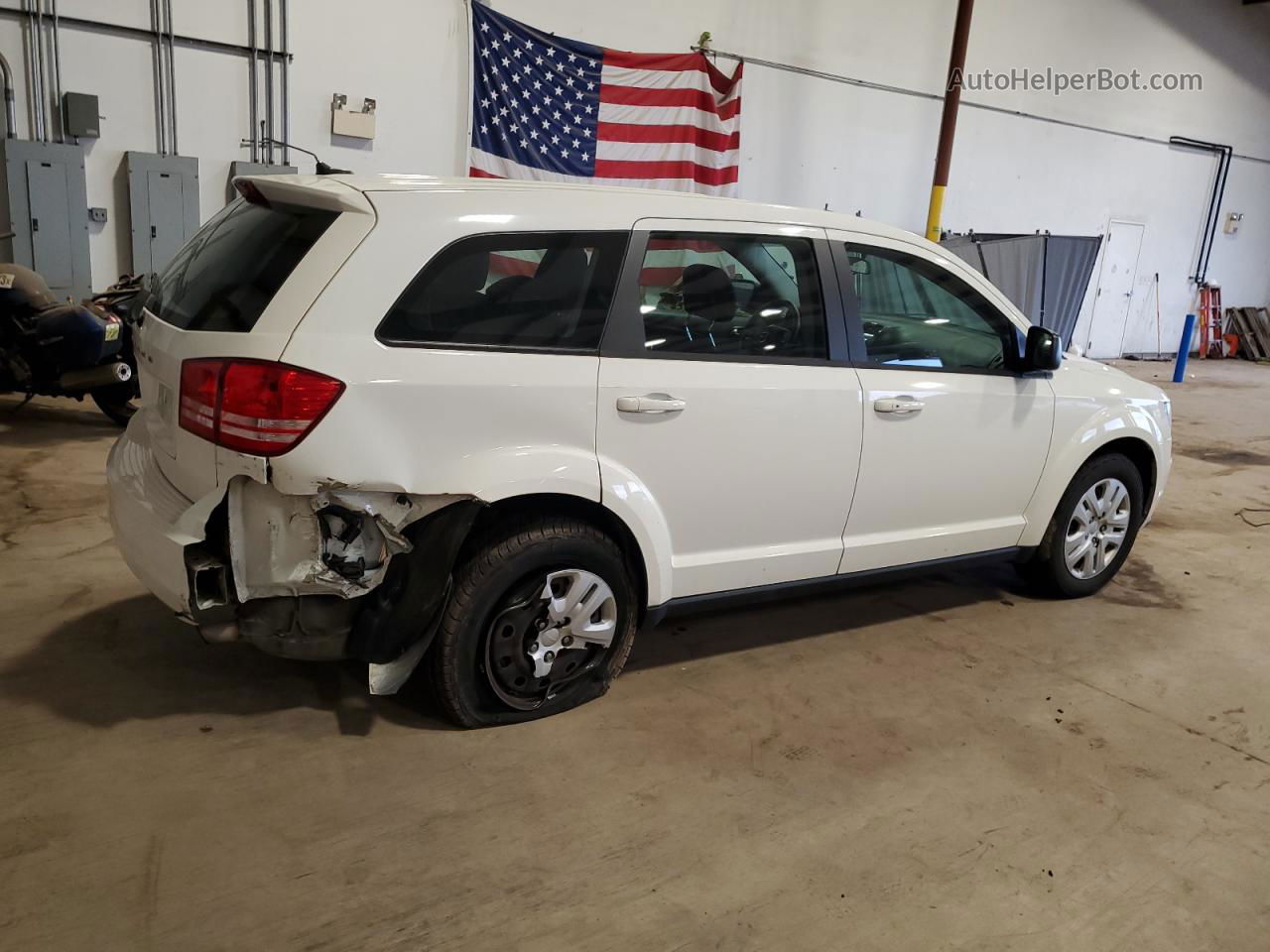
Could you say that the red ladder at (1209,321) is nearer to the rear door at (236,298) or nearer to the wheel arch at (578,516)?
the wheel arch at (578,516)

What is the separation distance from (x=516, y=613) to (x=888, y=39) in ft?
35.2

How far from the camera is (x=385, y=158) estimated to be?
330 inches

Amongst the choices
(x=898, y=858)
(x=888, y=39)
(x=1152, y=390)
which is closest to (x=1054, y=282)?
(x=888, y=39)

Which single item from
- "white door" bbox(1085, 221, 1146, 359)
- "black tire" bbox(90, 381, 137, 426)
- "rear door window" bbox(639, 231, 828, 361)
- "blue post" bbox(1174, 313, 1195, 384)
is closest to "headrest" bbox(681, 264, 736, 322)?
"rear door window" bbox(639, 231, 828, 361)

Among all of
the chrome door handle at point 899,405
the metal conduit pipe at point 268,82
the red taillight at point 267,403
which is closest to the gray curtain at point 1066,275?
the metal conduit pipe at point 268,82

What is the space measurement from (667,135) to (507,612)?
7875 millimetres

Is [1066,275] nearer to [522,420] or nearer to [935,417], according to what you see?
[935,417]

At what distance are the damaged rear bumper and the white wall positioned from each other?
610 cm

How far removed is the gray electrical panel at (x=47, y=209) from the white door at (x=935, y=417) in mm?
6437

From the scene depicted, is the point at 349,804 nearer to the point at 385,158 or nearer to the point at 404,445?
the point at 404,445

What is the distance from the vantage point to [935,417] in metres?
3.35

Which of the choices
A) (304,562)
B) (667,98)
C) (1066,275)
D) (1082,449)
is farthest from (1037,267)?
(304,562)

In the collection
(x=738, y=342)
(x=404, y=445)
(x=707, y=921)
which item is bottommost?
(x=707, y=921)

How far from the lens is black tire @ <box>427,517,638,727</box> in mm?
2615
